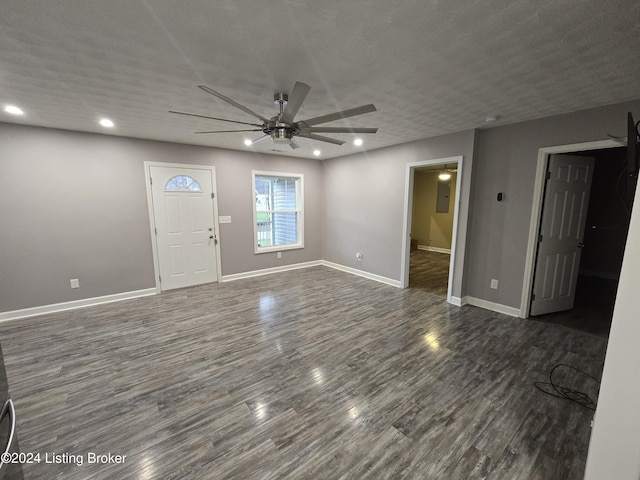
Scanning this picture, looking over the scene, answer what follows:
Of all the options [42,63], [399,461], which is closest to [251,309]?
[399,461]

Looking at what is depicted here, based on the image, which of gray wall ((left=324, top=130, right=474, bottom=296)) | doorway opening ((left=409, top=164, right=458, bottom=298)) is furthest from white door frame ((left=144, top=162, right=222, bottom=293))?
doorway opening ((left=409, top=164, right=458, bottom=298))

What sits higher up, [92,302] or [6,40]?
[6,40]

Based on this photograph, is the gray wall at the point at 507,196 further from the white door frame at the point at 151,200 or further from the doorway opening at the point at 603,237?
the white door frame at the point at 151,200

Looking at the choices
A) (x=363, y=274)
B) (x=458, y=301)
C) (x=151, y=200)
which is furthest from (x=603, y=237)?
(x=151, y=200)

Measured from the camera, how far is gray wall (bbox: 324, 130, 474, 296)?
12.7 ft

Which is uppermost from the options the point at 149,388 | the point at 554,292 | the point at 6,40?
the point at 6,40

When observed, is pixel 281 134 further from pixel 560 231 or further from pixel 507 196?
pixel 560 231

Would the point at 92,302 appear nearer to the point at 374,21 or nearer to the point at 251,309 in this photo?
the point at 251,309

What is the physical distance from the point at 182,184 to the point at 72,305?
7.83 feet

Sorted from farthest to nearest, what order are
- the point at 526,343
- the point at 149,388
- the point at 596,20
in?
1. the point at 526,343
2. the point at 149,388
3. the point at 596,20

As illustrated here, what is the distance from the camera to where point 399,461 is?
61.5 inches

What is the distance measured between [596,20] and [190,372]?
3.80m

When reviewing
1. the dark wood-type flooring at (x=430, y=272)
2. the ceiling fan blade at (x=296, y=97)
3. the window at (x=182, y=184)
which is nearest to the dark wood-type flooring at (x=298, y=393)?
the dark wood-type flooring at (x=430, y=272)

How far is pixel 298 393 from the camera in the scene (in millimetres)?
2119
